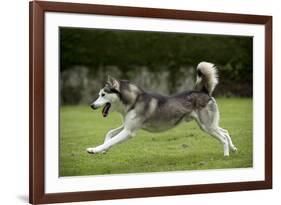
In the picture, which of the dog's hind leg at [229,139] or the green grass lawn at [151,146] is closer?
the green grass lawn at [151,146]

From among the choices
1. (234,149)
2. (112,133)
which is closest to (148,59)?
(112,133)

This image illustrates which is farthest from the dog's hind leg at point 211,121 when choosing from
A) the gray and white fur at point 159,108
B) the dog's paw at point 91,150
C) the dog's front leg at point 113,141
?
the dog's paw at point 91,150

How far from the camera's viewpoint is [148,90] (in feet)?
9.68

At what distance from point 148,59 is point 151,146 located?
381 mm

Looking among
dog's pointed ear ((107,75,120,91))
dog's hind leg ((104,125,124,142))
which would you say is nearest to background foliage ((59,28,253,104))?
dog's pointed ear ((107,75,120,91))

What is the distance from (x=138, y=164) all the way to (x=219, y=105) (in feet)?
1.61

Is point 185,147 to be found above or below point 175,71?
below

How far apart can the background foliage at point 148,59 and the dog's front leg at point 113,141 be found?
0.20 metres

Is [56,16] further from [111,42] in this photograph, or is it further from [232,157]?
[232,157]

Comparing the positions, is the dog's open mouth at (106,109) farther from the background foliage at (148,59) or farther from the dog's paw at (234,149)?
the dog's paw at (234,149)

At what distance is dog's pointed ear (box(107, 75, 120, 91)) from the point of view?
9.45ft

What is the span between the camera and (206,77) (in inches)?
120

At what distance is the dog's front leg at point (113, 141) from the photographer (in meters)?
2.85

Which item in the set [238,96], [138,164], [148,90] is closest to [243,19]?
[238,96]
